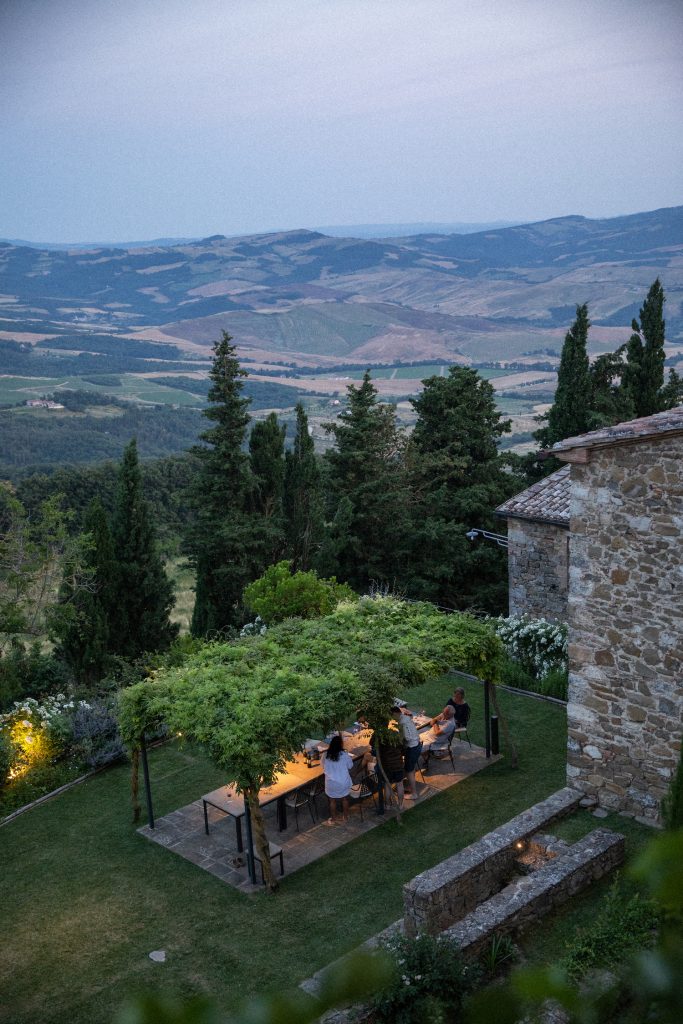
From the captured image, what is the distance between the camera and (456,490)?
23094mm

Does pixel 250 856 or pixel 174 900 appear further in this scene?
pixel 250 856

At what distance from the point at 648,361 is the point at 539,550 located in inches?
376

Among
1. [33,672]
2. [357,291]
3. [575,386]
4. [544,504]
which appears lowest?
[33,672]

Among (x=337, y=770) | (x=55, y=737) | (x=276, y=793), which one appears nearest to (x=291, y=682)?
(x=337, y=770)

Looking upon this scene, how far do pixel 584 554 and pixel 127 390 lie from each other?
254 ft

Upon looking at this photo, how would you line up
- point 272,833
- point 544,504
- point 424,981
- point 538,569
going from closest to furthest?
point 424,981 < point 272,833 < point 544,504 < point 538,569

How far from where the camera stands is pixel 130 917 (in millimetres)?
9242

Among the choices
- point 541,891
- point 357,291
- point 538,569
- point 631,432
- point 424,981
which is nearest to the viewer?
point 424,981

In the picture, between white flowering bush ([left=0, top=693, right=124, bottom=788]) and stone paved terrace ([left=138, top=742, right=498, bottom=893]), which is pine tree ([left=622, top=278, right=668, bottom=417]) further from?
white flowering bush ([left=0, top=693, right=124, bottom=788])

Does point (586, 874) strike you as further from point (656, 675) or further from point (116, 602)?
point (116, 602)

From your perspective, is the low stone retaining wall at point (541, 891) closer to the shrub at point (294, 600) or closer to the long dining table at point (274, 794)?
the long dining table at point (274, 794)

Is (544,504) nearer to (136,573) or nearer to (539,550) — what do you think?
(539,550)

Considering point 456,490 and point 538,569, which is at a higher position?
point 456,490

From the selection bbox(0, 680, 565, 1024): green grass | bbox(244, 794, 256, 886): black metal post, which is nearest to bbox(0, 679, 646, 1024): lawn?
bbox(0, 680, 565, 1024): green grass
